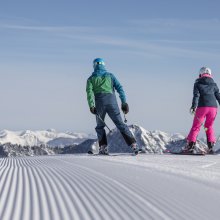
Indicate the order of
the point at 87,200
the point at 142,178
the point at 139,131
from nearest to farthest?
the point at 87,200
the point at 142,178
the point at 139,131

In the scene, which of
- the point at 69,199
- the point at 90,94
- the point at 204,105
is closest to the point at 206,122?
the point at 204,105

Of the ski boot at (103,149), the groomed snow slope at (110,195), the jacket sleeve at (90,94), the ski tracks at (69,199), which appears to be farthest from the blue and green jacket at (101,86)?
the ski tracks at (69,199)

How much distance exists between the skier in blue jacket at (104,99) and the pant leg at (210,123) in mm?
2235

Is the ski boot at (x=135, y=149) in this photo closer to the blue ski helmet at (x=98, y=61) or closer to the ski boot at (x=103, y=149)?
the ski boot at (x=103, y=149)

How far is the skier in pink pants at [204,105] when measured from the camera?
11.8m

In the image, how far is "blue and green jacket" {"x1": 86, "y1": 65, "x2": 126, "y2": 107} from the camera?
35.1ft

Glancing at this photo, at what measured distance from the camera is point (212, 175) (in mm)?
5637

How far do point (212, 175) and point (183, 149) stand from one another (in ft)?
19.7

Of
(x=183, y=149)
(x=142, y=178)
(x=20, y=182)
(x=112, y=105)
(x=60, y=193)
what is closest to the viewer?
(x=60, y=193)

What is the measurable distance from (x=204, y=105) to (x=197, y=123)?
48cm

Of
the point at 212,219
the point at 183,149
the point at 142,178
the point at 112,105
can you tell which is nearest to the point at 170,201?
the point at 212,219

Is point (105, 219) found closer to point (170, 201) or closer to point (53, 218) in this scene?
point (53, 218)

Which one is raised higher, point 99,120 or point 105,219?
point 99,120

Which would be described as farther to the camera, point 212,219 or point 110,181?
point 110,181
